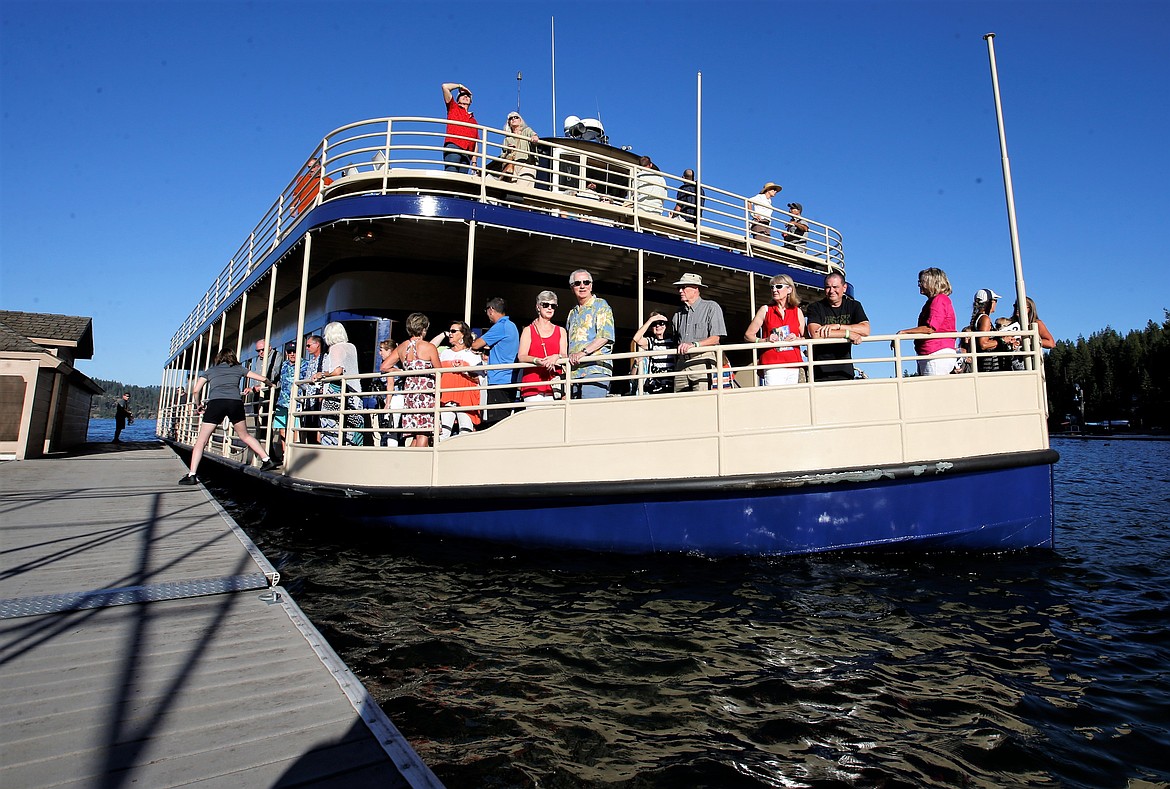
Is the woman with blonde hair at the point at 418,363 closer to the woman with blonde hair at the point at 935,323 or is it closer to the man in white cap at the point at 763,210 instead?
the woman with blonde hair at the point at 935,323

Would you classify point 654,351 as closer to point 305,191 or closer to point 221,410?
point 221,410

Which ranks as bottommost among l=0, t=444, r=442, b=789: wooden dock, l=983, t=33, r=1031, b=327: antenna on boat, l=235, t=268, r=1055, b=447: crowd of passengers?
l=0, t=444, r=442, b=789: wooden dock

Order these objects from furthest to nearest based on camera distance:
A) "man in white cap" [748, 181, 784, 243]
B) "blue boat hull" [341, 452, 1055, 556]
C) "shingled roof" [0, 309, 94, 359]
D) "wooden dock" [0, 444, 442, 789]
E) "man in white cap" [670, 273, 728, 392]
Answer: "shingled roof" [0, 309, 94, 359], "man in white cap" [748, 181, 784, 243], "man in white cap" [670, 273, 728, 392], "blue boat hull" [341, 452, 1055, 556], "wooden dock" [0, 444, 442, 789]

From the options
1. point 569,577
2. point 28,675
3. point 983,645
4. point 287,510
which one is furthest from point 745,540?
point 287,510

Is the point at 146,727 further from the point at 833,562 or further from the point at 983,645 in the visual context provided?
the point at 833,562

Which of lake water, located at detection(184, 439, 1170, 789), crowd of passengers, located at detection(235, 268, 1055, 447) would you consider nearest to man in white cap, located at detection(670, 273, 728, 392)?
crowd of passengers, located at detection(235, 268, 1055, 447)

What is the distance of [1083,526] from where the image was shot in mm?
7309

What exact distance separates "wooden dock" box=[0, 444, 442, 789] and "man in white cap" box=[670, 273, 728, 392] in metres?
3.52

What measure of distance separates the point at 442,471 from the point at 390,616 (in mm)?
1781

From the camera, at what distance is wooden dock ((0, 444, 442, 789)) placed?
1.78m

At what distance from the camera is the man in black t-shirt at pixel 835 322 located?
16.8ft

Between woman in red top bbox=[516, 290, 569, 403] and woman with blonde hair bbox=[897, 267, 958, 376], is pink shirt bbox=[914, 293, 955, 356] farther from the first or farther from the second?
woman in red top bbox=[516, 290, 569, 403]

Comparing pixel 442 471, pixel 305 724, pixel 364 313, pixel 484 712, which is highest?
pixel 364 313

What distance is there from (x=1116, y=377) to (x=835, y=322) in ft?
228
